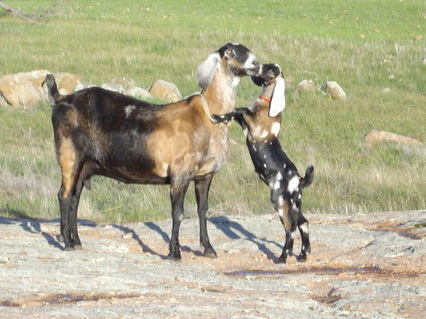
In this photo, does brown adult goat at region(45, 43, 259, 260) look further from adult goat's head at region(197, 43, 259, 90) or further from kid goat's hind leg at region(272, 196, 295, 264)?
kid goat's hind leg at region(272, 196, 295, 264)

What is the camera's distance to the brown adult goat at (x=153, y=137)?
27.2 ft

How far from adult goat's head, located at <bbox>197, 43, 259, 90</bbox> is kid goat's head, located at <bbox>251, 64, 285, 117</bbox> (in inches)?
3.7

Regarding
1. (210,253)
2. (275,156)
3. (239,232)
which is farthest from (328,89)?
(210,253)

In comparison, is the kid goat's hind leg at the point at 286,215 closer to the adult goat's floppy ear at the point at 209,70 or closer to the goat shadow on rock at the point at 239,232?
the goat shadow on rock at the point at 239,232

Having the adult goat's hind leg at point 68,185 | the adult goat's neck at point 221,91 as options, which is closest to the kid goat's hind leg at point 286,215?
the adult goat's neck at point 221,91

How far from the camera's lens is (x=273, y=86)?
28.1ft

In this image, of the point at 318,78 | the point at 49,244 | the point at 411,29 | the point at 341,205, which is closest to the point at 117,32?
the point at 318,78

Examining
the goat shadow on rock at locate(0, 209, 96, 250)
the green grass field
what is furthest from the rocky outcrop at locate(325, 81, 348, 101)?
the goat shadow on rock at locate(0, 209, 96, 250)

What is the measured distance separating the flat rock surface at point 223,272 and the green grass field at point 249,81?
2233 millimetres

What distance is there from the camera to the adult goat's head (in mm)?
8445

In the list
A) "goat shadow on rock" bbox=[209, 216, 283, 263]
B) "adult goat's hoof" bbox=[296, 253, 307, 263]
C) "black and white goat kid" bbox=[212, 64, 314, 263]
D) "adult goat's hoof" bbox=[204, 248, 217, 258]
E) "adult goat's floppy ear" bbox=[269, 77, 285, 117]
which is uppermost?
"adult goat's floppy ear" bbox=[269, 77, 285, 117]

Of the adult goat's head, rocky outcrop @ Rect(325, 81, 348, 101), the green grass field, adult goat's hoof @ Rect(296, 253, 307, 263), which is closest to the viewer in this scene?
adult goat's hoof @ Rect(296, 253, 307, 263)

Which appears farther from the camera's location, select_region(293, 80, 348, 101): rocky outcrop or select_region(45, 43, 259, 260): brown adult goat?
select_region(293, 80, 348, 101): rocky outcrop

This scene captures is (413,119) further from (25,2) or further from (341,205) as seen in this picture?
(25,2)
